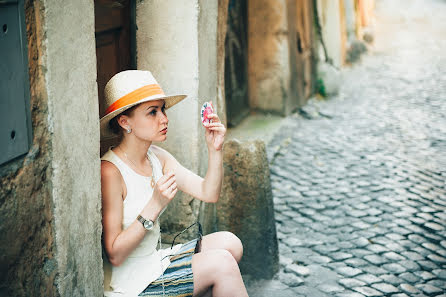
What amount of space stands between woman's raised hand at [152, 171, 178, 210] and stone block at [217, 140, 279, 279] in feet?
5.10

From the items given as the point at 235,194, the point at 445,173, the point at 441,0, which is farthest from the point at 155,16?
the point at 441,0

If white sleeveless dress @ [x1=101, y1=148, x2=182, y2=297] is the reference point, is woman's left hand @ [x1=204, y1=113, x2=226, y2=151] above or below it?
above

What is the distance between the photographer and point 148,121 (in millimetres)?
2855

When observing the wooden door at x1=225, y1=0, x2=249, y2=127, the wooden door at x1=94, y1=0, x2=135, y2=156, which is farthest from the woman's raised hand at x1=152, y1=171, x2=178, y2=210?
the wooden door at x1=225, y1=0, x2=249, y2=127

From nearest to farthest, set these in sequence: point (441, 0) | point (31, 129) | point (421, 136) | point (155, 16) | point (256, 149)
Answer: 1. point (31, 129)
2. point (155, 16)
3. point (256, 149)
4. point (421, 136)
5. point (441, 0)

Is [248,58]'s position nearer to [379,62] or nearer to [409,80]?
[409,80]

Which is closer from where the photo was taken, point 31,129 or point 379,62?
point 31,129

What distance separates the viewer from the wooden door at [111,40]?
3.39 metres

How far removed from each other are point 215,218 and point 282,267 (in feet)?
2.18

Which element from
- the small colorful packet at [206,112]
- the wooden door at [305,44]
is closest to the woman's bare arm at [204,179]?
the small colorful packet at [206,112]

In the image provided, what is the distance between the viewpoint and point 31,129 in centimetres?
210

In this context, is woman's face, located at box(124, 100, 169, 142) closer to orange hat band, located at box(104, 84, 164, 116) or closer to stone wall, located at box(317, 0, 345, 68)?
orange hat band, located at box(104, 84, 164, 116)

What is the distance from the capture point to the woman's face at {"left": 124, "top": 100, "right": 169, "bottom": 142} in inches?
112

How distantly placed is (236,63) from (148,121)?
5586mm
